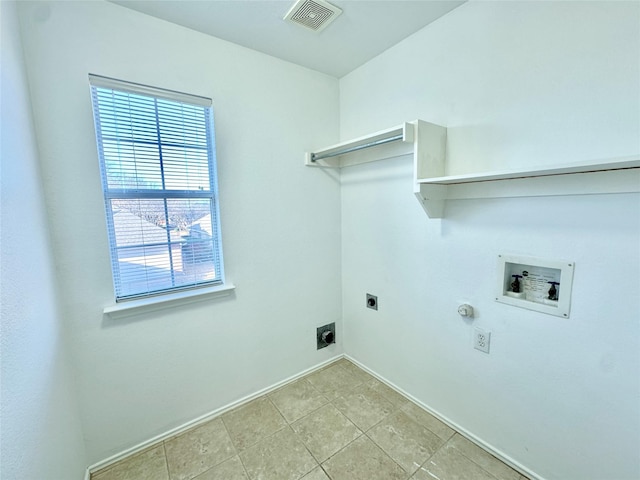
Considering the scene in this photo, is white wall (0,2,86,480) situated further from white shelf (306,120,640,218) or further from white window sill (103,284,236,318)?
white shelf (306,120,640,218)

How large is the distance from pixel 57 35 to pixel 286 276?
5.83 feet

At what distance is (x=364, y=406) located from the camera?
1930 millimetres

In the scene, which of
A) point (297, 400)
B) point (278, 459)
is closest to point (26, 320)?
point (278, 459)

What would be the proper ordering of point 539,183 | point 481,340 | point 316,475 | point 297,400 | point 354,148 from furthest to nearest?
point 297,400 < point 354,148 < point 481,340 < point 316,475 < point 539,183

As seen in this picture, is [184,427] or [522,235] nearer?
[522,235]

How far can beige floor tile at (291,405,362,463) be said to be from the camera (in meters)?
1.61

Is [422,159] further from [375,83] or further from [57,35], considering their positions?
[57,35]

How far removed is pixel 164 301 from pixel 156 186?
66 cm

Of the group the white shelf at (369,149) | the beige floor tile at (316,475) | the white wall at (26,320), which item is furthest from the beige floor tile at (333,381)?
the white shelf at (369,149)

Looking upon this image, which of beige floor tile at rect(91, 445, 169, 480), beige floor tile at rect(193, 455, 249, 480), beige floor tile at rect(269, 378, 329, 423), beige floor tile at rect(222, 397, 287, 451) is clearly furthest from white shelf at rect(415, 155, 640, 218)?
beige floor tile at rect(91, 445, 169, 480)

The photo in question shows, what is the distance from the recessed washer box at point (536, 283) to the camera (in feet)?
4.09

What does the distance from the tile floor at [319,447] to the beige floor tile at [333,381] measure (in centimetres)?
6

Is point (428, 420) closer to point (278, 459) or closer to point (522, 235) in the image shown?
point (278, 459)

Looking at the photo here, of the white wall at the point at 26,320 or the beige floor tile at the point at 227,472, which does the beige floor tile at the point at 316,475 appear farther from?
the white wall at the point at 26,320
